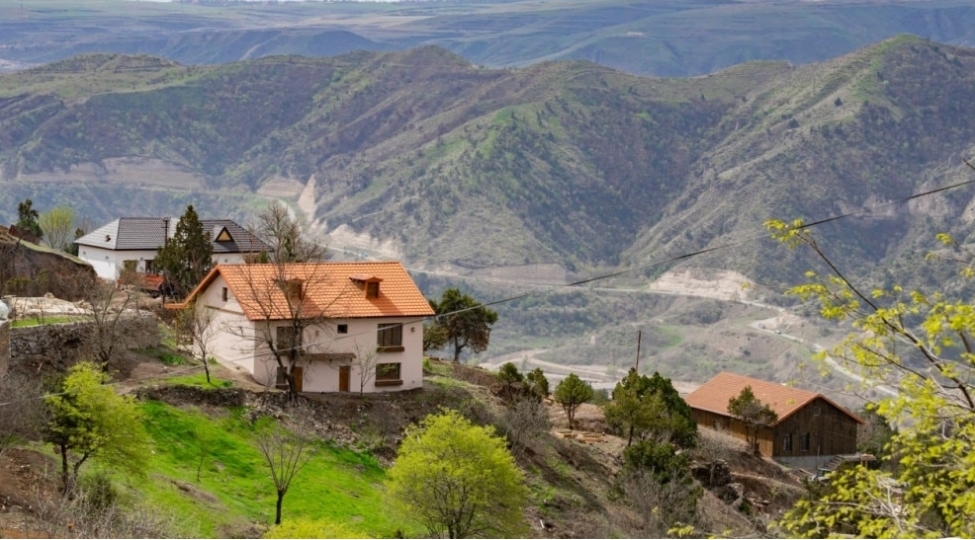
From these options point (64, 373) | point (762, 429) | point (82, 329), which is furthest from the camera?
point (762, 429)

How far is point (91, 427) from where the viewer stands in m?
28.6

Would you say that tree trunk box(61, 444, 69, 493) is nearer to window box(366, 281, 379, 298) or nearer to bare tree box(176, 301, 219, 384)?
bare tree box(176, 301, 219, 384)

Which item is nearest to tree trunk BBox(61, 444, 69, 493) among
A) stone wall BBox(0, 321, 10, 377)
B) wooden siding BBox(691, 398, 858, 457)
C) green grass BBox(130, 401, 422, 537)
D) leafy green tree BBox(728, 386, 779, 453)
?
green grass BBox(130, 401, 422, 537)

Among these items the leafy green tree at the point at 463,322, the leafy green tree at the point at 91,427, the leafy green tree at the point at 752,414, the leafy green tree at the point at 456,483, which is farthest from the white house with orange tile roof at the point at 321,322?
the leafy green tree at the point at 752,414

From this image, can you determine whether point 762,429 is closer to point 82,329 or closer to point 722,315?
point 82,329

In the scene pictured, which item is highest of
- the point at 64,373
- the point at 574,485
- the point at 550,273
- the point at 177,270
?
the point at 550,273

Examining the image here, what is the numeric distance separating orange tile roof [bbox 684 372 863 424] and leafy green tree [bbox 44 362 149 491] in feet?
119

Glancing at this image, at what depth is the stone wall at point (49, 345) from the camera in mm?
35688

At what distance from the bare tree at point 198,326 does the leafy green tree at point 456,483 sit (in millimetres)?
10007

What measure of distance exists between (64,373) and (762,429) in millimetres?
33696

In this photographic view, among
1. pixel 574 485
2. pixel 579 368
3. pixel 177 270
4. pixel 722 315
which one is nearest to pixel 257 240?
pixel 177 270

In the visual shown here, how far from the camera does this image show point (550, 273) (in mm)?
199625

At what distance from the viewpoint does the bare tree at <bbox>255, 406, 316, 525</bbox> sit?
1287 inches

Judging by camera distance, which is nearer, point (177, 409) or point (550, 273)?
point (177, 409)
